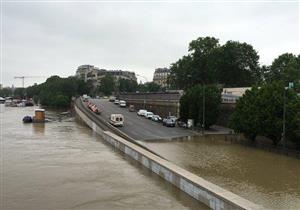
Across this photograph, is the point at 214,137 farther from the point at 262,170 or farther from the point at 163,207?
the point at 163,207

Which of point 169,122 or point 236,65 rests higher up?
point 236,65

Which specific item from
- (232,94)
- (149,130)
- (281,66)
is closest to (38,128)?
(149,130)

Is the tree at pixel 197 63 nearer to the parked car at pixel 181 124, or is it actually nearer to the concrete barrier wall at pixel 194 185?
the parked car at pixel 181 124

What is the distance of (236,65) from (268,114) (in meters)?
59.0

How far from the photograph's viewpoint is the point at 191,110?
2611 inches

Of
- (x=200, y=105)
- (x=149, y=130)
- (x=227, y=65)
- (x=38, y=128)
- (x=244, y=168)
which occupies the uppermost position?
(x=227, y=65)

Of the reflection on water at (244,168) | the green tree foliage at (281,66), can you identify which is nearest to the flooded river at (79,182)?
the reflection on water at (244,168)

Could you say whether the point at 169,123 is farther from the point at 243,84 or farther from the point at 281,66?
the point at 281,66

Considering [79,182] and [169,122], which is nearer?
[79,182]

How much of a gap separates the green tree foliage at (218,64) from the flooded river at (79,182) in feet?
201

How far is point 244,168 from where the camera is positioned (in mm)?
34562

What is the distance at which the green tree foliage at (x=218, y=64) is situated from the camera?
102m

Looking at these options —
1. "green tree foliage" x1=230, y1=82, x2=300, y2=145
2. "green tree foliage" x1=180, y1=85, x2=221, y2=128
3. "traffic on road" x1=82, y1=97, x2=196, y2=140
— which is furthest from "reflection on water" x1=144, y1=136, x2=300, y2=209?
"green tree foliage" x1=180, y1=85, x2=221, y2=128

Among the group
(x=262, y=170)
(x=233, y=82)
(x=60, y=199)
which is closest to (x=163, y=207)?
(x=60, y=199)
